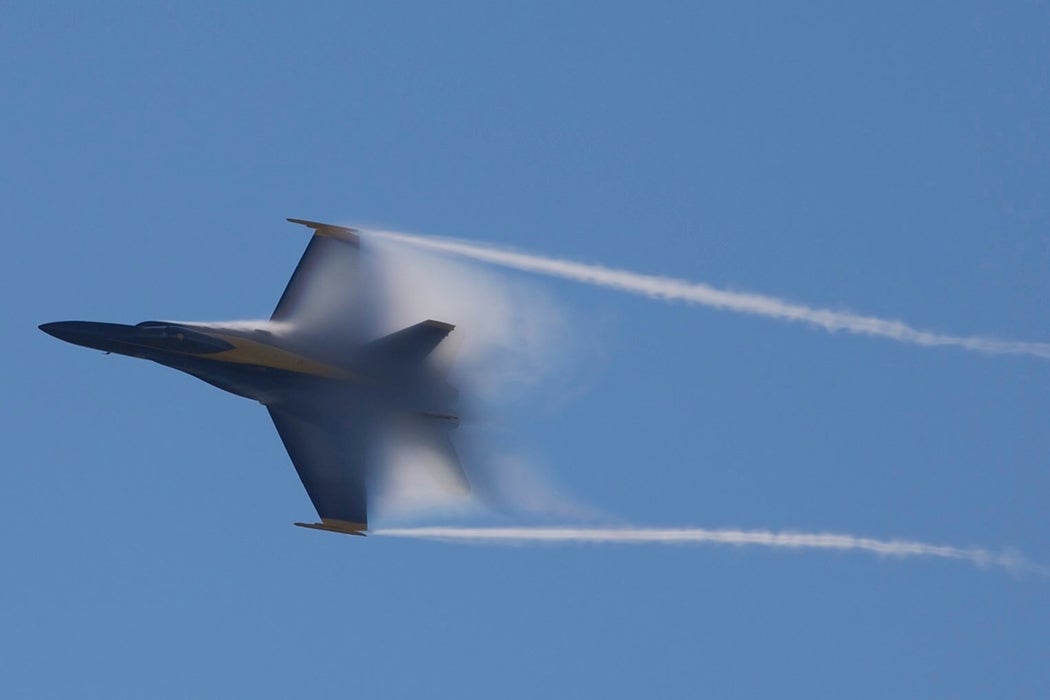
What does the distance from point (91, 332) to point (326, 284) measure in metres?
6.72

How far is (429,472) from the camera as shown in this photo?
224 feet

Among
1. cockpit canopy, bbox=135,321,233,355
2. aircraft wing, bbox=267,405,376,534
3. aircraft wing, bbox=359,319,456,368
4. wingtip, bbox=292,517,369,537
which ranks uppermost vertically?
aircraft wing, bbox=359,319,456,368

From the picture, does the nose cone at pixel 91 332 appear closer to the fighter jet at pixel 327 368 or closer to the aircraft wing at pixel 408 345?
the fighter jet at pixel 327 368

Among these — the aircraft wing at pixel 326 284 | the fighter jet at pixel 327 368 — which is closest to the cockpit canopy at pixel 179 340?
the fighter jet at pixel 327 368

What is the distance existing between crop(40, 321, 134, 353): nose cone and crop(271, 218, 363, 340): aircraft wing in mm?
4323

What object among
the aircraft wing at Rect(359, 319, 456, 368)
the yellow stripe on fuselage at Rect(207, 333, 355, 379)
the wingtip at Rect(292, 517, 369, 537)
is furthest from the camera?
the wingtip at Rect(292, 517, 369, 537)

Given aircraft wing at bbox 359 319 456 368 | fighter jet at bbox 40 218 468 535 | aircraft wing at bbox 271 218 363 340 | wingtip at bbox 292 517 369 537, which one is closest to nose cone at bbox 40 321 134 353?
fighter jet at bbox 40 218 468 535

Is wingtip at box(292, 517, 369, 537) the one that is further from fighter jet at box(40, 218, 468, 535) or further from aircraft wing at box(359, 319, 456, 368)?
aircraft wing at box(359, 319, 456, 368)

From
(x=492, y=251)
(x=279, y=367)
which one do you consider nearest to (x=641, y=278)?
(x=492, y=251)

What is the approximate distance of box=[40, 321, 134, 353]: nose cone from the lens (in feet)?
220

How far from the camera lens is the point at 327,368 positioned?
66.8 m

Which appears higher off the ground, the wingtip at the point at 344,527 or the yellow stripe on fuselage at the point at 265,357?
the yellow stripe on fuselage at the point at 265,357

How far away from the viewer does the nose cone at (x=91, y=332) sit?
67.0 meters

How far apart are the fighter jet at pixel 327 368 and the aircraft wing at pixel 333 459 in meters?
0.03
